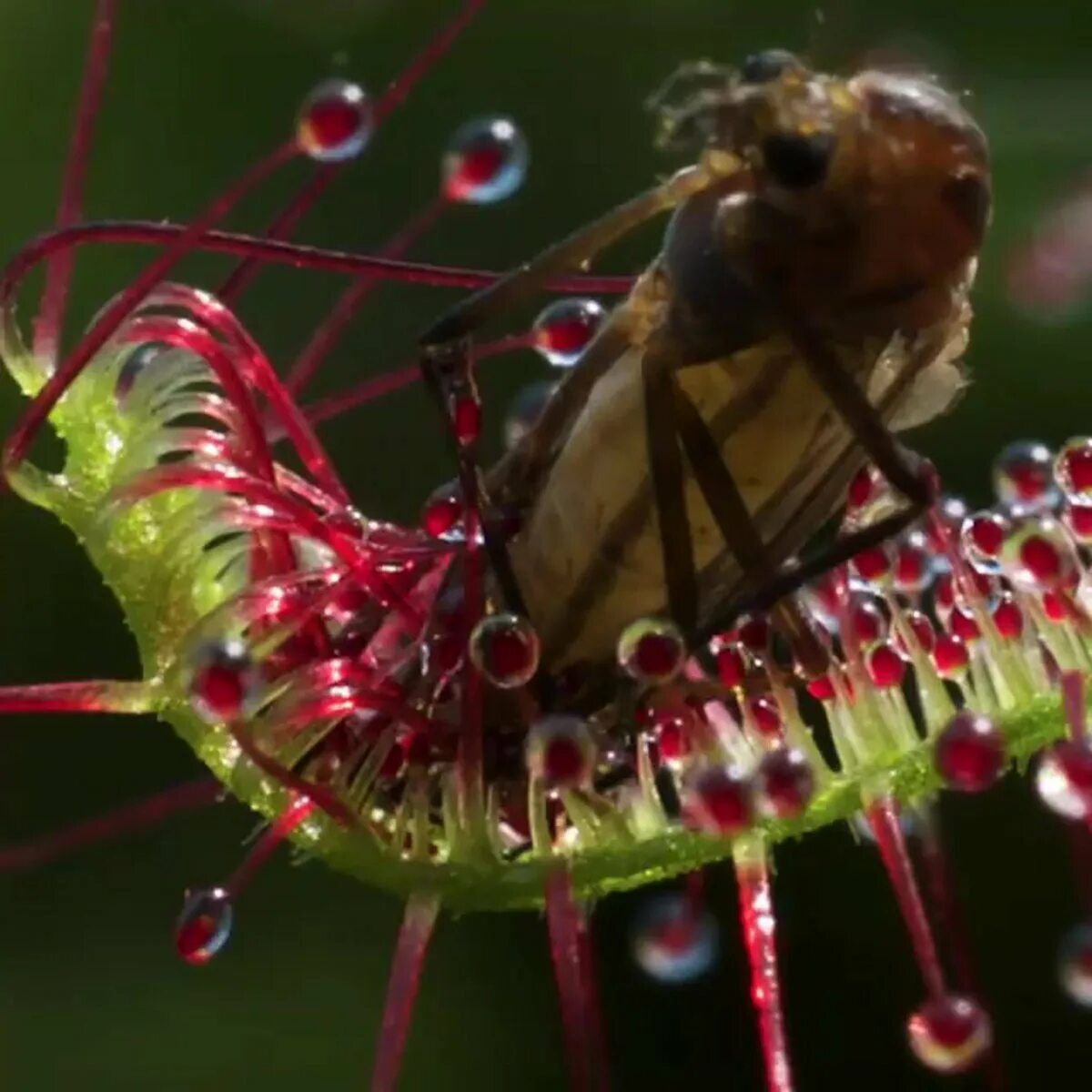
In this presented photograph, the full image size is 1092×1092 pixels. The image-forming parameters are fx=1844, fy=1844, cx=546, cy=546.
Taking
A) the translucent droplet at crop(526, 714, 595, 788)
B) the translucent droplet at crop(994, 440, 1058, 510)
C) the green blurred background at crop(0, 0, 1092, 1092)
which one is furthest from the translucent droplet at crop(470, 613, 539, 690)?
the green blurred background at crop(0, 0, 1092, 1092)

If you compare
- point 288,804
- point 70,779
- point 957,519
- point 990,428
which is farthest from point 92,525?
point 990,428

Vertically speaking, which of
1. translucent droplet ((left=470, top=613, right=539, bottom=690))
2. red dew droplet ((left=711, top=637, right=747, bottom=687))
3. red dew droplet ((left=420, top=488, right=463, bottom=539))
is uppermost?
red dew droplet ((left=420, top=488, right=463, bottom=539))

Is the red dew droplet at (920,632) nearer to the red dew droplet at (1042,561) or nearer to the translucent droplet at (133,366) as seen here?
the red dew droplet at (1042,561)

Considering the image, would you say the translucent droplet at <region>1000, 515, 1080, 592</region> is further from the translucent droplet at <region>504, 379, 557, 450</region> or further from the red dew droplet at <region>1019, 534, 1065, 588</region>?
the translucent droplet at <region>504, 379, 557, 450</region>

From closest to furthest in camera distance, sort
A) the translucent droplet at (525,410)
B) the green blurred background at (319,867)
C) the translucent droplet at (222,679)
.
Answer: the translucent droplet at (222,679) → the translucent droplet at (525,410) → the green blurred background at (319,867)

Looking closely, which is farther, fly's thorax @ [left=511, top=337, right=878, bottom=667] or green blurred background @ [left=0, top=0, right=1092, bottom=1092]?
green blurred background @ [left=0, top=0, right=1092, bottom=1092]

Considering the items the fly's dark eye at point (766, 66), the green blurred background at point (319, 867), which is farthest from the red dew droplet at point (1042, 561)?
the green blurred background at point (319, 867)

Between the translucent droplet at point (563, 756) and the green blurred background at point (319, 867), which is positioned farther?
the green blurred background at point (319, 867)
